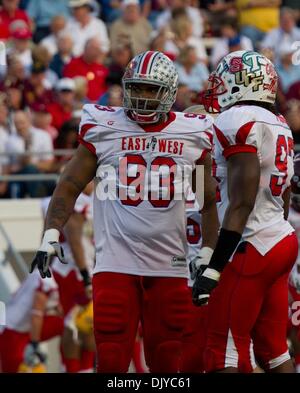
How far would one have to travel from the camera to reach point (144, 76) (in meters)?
6.70

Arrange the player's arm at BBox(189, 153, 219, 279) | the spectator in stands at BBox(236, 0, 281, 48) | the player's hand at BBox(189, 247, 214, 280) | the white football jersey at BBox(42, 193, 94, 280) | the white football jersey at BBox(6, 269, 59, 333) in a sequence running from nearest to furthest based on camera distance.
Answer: the player's hand at BBox(189, 247, 214, 280), the player's arm at BBox(189, 153, 219, 279), the white football jersey at BBox(42, 193, 94, 280), the white football jersey at BBox(6, 269, 59, 333), the spectator in stands at BBox(236, 0, 281, 48)

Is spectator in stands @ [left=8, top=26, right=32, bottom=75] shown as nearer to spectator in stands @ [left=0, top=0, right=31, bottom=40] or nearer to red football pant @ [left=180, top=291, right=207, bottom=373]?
spectator in stands @ [left=0, top=0, right=31, bottom=40]

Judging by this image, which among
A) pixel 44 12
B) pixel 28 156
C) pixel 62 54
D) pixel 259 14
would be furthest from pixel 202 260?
pixel 259 14

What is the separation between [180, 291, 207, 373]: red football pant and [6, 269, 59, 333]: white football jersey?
318 cm

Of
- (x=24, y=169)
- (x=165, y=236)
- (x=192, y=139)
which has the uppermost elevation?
(x=192, y=139)

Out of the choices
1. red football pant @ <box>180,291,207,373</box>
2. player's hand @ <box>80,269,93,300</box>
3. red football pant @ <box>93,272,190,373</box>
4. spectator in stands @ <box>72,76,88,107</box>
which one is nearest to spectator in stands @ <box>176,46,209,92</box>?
spectator in stands @ <box>72,76,88,107</box>

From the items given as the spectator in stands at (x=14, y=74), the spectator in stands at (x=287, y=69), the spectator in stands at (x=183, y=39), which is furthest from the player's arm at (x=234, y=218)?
the spectator in stands at (x=183, y=39)

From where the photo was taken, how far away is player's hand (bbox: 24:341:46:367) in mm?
10445

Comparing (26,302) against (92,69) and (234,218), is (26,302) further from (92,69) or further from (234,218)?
(234,218)

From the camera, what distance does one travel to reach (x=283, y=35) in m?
14.6

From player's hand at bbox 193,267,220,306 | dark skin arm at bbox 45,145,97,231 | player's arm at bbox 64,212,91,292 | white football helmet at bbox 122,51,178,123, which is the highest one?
white football helmet at bbox 122,51,178,123

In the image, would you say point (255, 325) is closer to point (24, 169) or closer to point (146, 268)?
point (146, 268)

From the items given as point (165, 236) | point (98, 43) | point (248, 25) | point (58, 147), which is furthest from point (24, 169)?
point (165, 236)
